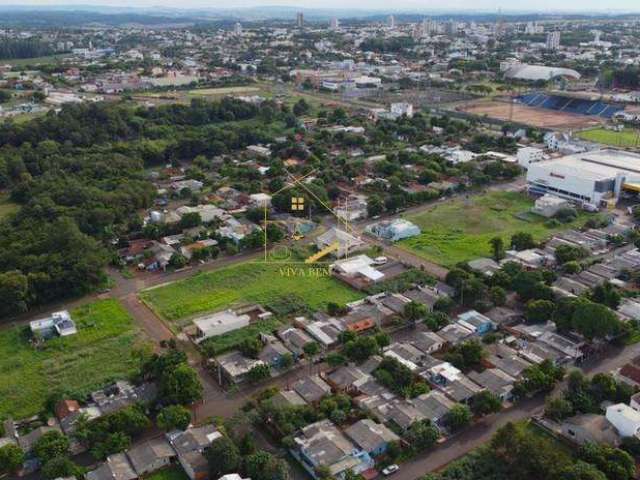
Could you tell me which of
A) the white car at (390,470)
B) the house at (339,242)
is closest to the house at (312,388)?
the white car at (390,470)

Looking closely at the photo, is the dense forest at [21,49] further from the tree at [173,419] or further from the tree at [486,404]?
the tree at [486,404]

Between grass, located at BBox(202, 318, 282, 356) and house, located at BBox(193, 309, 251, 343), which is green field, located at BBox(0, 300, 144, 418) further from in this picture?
grass, located at BBox(202, 318, 282, 356)

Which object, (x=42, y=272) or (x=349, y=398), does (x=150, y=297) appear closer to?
(x=42, y=272)

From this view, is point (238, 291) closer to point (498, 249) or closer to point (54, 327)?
point (54, 327)

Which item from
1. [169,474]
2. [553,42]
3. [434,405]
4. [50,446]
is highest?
[553,42]

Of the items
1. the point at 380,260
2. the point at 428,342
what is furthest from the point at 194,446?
the point at 380,260

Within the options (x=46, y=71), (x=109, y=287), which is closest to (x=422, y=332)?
(x=109, y=287)
